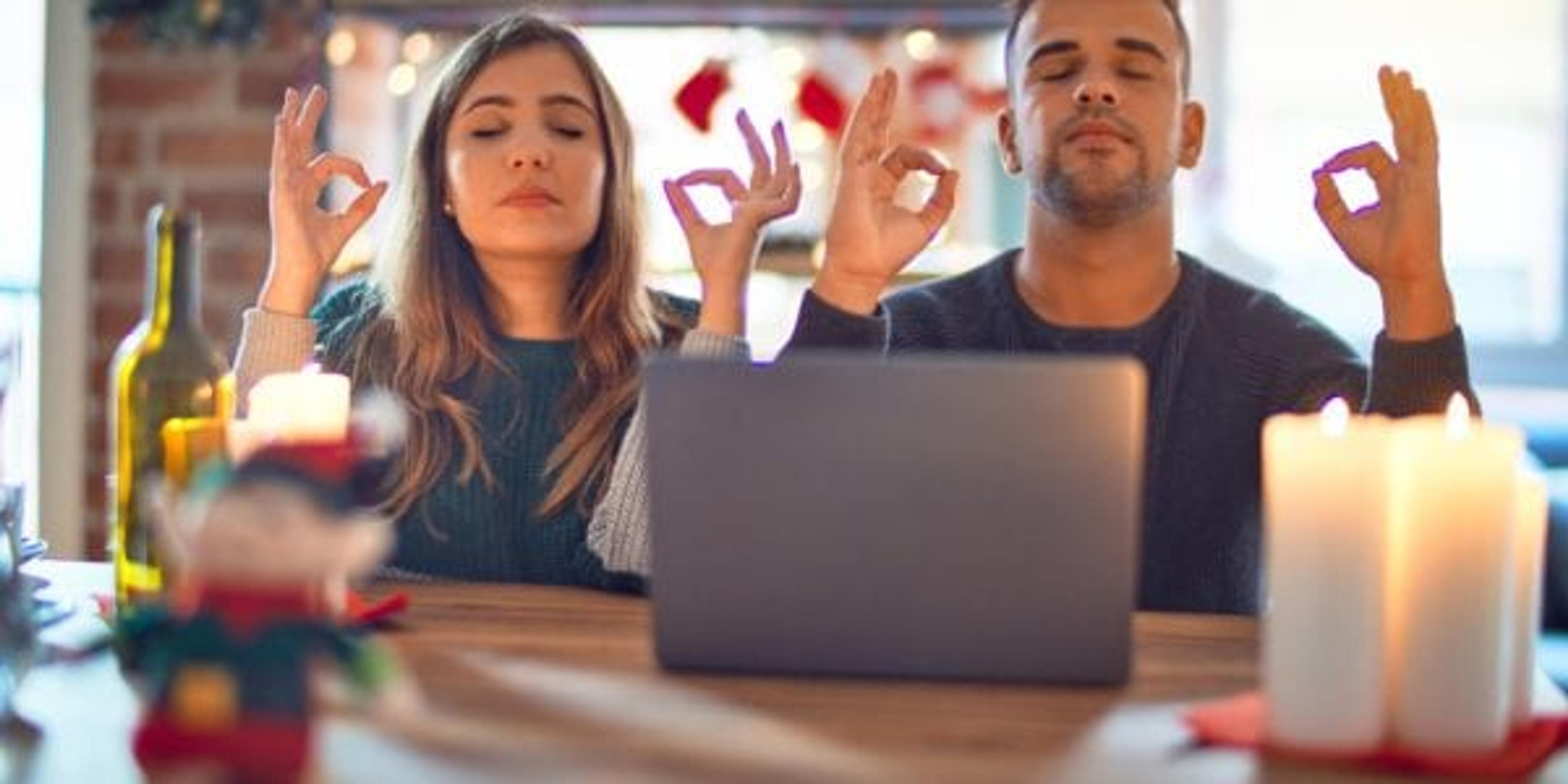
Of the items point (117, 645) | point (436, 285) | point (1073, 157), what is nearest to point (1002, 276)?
point (1073, 157)

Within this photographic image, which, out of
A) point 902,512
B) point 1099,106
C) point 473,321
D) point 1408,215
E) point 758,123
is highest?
point 758,123

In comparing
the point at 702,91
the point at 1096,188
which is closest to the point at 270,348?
the point at 1096,188

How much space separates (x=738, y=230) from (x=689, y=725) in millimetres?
740

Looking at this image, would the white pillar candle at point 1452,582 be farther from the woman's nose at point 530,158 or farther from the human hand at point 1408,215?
the woman's nose at point 530,158

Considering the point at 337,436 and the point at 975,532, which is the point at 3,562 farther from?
the point at 975,532

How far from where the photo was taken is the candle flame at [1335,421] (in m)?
1.06

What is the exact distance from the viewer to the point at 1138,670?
1.33 metres

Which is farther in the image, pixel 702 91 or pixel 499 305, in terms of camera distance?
pixel 702 91

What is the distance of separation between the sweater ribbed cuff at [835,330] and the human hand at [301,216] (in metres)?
0.47

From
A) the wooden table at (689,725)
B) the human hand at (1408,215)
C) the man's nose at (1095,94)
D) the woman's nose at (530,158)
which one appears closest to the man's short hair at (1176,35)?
the man's nose at (1095,94)

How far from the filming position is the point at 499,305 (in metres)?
2.09

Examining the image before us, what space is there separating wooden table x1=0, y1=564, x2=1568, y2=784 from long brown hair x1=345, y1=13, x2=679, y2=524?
0.57 m

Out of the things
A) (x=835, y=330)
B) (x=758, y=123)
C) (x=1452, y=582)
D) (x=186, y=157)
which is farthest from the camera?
(x=758, y=123)

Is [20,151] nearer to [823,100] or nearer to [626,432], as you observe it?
[823,100]
